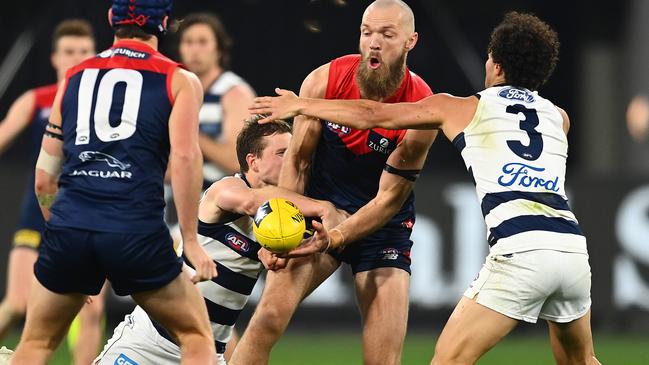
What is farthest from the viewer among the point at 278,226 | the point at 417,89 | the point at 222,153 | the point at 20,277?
the point at 222,153

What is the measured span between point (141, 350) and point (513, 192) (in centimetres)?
204

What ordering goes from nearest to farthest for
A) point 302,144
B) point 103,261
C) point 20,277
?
point 103,261 → point 302,144 → point 20,277

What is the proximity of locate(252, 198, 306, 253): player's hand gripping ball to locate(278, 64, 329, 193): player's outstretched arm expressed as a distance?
481mm

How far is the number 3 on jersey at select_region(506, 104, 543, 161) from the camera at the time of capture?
6371mm

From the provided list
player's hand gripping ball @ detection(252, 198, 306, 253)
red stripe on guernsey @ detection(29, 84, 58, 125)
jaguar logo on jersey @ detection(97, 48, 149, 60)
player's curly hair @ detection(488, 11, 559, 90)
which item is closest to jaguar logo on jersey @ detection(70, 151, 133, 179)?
jaguar logo on jersey @ detection(97, 48, 149, 60)

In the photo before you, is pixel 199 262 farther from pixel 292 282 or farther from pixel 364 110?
pixel 364 110

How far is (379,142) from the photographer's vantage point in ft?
23.4

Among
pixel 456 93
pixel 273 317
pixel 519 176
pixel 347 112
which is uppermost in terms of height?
pixel 347 112

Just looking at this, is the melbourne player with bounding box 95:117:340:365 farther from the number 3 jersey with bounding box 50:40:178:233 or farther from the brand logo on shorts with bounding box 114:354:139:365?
the number 3 jersey with bounding box 50:40:178:233

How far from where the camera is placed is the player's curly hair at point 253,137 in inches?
274

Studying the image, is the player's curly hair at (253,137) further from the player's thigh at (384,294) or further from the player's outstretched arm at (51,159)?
the player's outstretched arm at (51,159)

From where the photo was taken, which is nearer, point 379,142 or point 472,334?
point 472,334

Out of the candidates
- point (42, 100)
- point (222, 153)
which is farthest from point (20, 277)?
point (222, 153)

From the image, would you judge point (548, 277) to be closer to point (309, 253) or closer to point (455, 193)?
point (309, 253)
